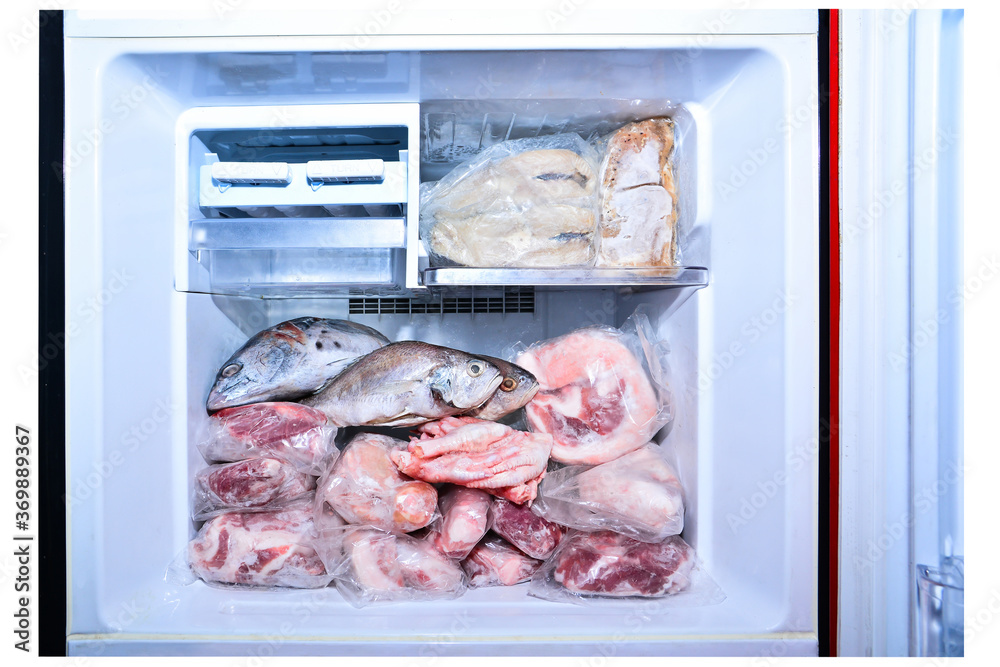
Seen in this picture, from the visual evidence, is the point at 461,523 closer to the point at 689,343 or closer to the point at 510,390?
the point at 510,390

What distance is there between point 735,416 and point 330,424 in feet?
2.84

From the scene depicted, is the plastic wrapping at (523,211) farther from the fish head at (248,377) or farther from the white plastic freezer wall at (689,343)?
the fish head at (248,377)

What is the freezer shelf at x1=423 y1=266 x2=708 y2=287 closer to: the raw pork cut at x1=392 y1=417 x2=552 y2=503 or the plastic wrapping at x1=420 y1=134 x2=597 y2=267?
the plastic wrapping at x1=420 y1=134 x2=597 y2=267

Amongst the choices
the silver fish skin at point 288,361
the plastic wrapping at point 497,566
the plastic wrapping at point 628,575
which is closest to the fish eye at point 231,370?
the silver fish skin at point 288,361

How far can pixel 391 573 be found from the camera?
3.12 ft

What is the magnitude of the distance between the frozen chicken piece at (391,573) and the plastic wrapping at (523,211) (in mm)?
607

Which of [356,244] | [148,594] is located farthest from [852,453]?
[148,594]

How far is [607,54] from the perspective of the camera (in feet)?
2.80

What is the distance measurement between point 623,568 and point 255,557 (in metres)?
0.75

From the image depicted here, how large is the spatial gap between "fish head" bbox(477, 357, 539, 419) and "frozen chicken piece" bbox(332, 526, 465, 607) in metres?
0.33

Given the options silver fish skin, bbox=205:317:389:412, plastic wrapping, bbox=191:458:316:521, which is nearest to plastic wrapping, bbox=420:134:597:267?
silver fish skin, bbox=205:317:389:412

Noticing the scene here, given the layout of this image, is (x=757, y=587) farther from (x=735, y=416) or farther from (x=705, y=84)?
(x=705, y=84)

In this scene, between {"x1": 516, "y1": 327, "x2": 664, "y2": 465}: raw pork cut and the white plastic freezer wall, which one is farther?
{"x1": 516, "y1": 327, "x2": 664, "y2": 465}: raw pork cut

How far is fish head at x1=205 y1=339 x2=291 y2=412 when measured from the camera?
1058 mm
